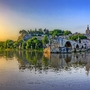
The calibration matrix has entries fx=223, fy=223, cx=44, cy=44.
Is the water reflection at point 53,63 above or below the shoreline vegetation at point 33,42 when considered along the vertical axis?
below

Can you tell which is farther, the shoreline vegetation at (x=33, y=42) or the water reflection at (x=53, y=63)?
the shoreline vegetation at (x=33, y=42)

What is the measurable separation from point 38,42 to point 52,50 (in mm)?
48718

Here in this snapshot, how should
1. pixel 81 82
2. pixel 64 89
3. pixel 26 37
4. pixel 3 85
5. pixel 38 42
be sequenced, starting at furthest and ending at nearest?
pixel 26 37 → pixel 38 42 → pixel 81 82 → pixel 3 85 → pixel 64 89

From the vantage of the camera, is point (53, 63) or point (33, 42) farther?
point (33, 42)

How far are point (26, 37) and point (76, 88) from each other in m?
164

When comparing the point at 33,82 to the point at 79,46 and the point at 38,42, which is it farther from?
the point at 38,42

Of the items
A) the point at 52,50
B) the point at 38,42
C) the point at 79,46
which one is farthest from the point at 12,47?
the point at 52,50

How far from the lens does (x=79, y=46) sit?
106 meters

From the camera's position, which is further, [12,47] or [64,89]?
[12,47]

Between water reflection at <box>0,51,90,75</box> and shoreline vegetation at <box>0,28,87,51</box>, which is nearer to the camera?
water reflection at <box>0,51,90,75</box>

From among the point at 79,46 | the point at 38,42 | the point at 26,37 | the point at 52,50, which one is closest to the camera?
the point at 52,50

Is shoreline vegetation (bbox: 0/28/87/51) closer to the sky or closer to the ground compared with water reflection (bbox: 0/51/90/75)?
closer to the sky

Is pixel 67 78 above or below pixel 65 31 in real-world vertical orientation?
below

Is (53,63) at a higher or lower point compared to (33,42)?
lower
